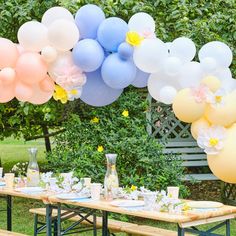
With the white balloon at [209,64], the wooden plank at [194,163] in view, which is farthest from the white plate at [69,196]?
the wooden plank at [194,163]

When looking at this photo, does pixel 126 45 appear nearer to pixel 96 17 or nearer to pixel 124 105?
pixel 96 17

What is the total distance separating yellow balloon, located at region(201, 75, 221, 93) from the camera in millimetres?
3092

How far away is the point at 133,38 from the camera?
10.8ft

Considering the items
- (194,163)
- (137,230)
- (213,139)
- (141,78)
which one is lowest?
(137,230)

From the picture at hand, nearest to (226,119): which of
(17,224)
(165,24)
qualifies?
(165,24)

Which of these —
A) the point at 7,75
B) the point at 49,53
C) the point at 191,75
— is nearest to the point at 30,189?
the point at 7,75

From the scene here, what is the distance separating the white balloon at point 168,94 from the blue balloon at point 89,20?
0.48 m

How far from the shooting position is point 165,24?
7000 mm

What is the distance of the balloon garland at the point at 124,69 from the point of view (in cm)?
310

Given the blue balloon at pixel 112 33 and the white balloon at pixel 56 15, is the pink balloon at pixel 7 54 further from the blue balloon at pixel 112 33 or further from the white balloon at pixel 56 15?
the blue balloon at pixel 112 33

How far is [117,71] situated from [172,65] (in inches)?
11.1

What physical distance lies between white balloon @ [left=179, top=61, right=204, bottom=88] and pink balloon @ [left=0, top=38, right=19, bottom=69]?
0.90 meters

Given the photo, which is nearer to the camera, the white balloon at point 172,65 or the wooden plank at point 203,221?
the white balloon at point 172,65

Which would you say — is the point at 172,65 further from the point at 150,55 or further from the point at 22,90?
the point at 22,90
